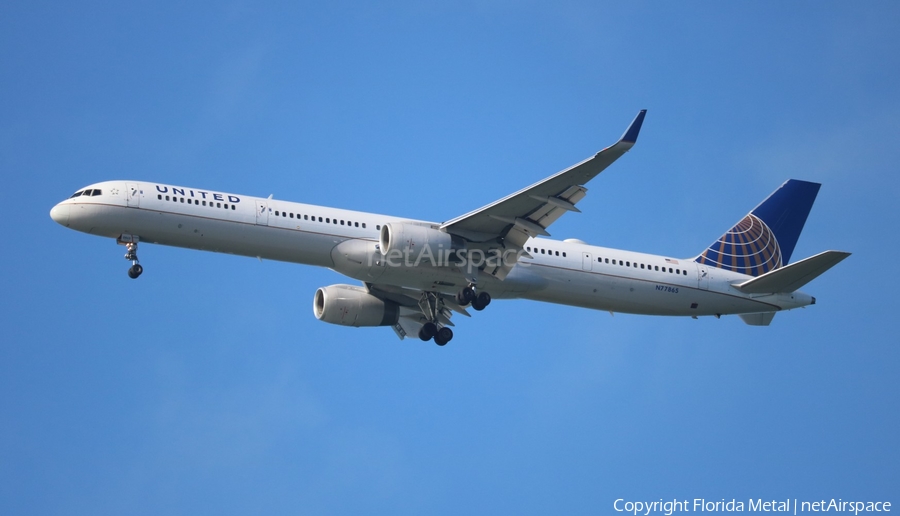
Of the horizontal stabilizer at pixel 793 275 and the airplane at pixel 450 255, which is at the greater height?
the horizontal stabilizer at pixel 793 275

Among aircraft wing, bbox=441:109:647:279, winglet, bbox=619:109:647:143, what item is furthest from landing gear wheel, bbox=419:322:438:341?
winglet, bbox=619:109:647:143

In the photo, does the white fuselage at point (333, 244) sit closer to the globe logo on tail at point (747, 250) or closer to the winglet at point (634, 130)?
the globe logo on tail at point (747, 250)

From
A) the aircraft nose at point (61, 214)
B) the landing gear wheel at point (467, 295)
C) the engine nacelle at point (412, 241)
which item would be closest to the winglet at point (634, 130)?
the engine nacelle at point (412, 241)

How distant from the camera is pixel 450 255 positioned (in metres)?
42.7

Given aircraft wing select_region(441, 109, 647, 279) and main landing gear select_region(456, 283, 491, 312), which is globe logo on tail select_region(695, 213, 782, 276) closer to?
aircraft wing select_region(441, 109, 647, 279)

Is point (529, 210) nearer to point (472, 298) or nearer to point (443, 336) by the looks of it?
point (472, 298)

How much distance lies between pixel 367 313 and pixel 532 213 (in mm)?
10698

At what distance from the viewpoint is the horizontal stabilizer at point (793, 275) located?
1692 inches

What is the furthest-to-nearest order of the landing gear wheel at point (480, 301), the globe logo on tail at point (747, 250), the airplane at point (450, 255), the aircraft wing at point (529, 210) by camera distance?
the globe logo on tail at point (747, 250) < the landing gear wheel at point (480, 301) < the airplane at point (450, 255) < the aircraft wing at point (529, 210)

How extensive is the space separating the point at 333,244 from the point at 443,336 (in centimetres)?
806

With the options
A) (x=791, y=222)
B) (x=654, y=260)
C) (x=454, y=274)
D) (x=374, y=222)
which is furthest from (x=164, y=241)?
(x=791, y=222)

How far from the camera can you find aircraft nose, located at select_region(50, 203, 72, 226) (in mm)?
41188

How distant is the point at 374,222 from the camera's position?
4322cm

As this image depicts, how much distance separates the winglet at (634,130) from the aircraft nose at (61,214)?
826 inches
